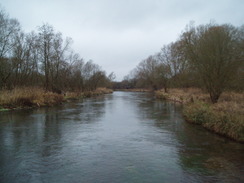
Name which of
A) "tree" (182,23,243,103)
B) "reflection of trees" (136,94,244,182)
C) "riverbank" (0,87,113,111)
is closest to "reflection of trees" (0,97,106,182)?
"reflection of trees" (136,94,244,182)

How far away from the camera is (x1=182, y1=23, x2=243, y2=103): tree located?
15914mm

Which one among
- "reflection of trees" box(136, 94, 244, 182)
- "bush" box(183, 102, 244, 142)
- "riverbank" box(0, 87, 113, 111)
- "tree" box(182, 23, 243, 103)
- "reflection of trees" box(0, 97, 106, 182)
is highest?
"tree" box(182, 23, 243, 103)

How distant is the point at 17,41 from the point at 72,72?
775 inches

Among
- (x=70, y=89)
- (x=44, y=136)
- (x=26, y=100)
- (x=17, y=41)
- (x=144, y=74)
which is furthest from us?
(x=144, y=74)

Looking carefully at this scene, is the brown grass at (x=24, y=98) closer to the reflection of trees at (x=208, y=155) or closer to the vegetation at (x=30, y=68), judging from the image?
the vegetation at (x=30, y=68)

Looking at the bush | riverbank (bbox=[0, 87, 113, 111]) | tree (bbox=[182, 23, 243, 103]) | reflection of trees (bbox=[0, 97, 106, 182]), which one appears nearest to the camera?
reflection of trees (bbox=[0, 97, 106, 182])

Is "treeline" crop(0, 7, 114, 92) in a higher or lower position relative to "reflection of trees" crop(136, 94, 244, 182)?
higher

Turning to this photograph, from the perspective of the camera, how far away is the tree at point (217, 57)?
52.2 feet

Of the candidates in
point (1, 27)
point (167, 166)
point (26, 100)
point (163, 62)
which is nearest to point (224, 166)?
point (167, 166)

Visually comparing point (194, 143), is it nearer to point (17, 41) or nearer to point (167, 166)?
point (167, 166)

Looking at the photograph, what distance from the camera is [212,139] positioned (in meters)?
9.38

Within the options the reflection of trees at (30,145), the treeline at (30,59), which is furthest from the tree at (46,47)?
the reflection of trees at (30,145)

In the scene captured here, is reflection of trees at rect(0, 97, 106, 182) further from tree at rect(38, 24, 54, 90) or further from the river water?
tree at rect(38, 24, 54, 90)

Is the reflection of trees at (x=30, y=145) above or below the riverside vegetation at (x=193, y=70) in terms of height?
below
